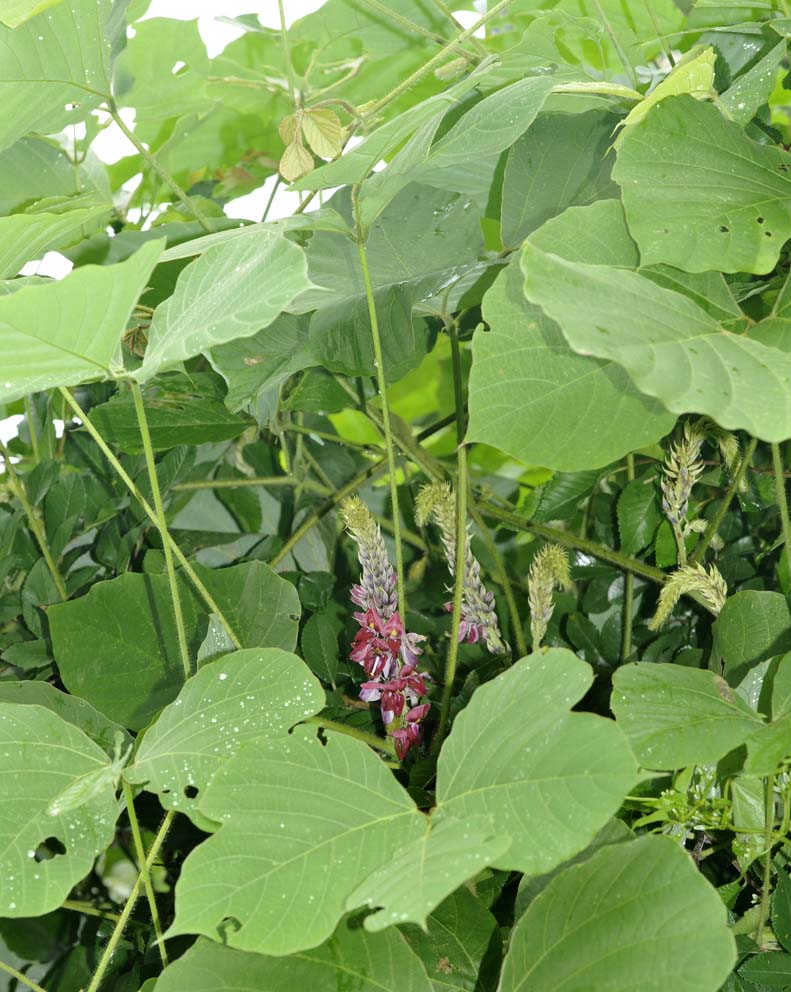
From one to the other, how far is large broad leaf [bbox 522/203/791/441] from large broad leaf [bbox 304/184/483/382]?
0.16 metres

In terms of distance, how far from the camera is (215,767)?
0.33 m

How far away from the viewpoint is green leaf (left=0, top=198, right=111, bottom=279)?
0.39 meters

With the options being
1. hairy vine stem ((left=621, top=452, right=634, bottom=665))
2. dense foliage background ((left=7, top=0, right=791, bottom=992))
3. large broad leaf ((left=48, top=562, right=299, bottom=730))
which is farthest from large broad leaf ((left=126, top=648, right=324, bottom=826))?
hairy vine stem ((left=621, top=452, right=634, bottom=665))

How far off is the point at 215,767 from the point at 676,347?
0.68ft

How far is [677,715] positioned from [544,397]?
12 cm

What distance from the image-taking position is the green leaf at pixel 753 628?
386mm

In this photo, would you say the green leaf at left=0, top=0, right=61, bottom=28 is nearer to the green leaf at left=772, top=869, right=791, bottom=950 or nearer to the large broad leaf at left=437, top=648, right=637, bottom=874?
the large broad leaf at left=437, top=648, right=637, bottom=874

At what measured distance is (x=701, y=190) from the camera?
0.35 m

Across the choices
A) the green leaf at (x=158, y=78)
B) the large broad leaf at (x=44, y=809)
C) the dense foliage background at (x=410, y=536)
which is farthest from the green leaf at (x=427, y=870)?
the green leaf at (x=158, y=78)

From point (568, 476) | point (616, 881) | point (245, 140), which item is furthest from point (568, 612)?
point (245, 140)

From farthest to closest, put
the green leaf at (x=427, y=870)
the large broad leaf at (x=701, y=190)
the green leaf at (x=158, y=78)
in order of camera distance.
→ the green leaf at (x=158, y=78) → the large broad leaf at (x=701, y=190) → the green leaf at (x=427, y=870)

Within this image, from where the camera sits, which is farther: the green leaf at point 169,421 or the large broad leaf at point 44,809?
the green leaf at point 169,421

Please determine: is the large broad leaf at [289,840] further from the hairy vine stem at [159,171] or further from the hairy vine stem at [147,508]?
the hairy vine stem at [159,171]

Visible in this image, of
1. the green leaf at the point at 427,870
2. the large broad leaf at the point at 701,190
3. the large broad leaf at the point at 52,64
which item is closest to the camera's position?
the green leaf at the point at 427,870
